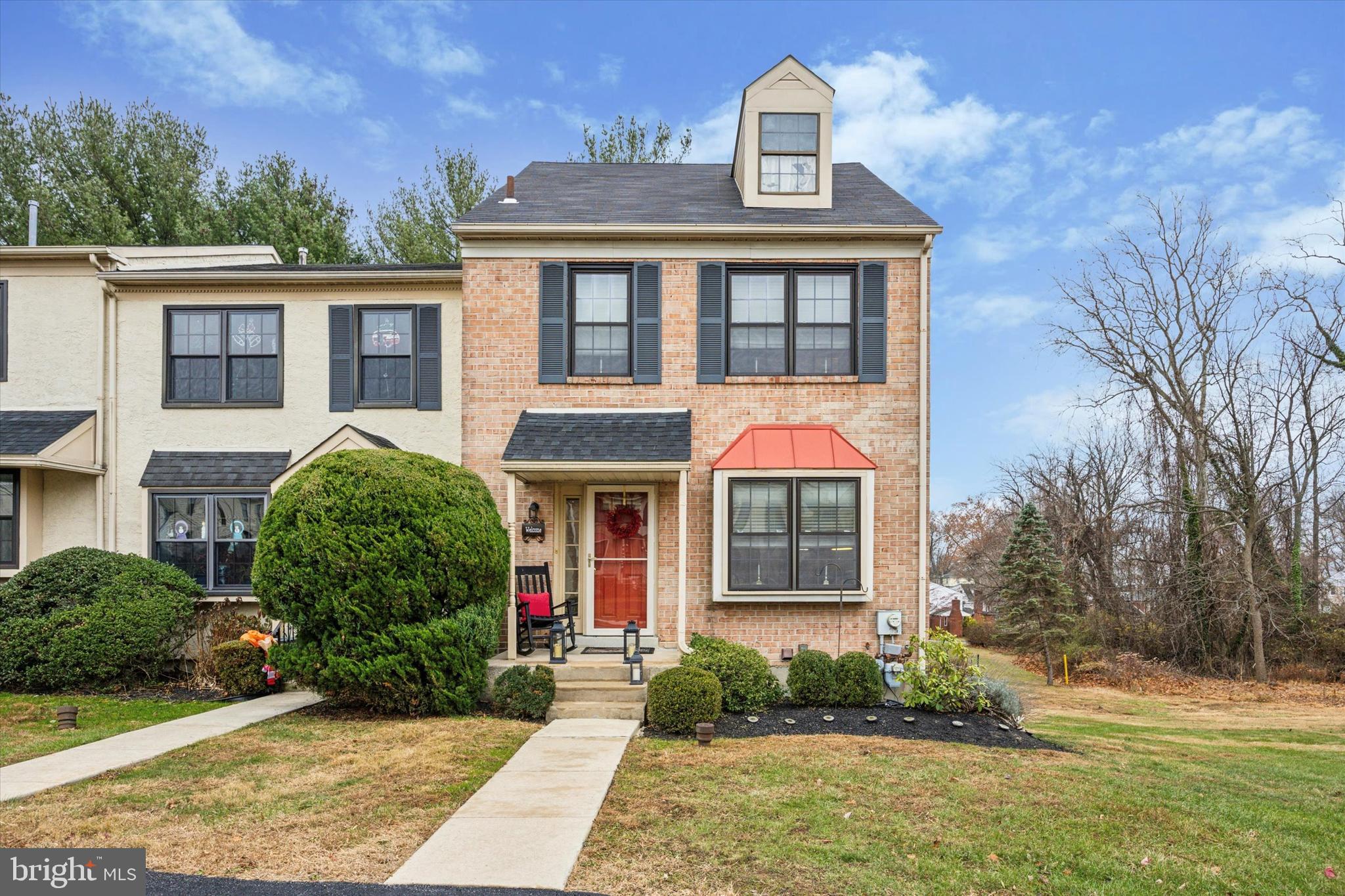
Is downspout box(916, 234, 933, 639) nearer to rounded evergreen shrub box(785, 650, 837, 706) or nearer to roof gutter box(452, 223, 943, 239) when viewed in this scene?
roof gutter box(452, 223, 943, 239)

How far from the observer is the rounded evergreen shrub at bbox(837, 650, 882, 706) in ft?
32.6

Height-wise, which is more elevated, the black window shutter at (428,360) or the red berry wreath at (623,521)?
the black window shutter at (428,360)

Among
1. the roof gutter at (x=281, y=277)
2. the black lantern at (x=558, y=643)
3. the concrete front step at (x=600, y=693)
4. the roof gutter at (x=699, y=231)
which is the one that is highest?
the roof gutter at (x=699, y=231)

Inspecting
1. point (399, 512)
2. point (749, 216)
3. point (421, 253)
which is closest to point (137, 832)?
point (399, 512)

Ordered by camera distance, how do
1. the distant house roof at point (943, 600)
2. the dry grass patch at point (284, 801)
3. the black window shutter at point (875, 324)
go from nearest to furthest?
the dry grass patch at point (284, 801)
the black window shutter at point (875, 324)
the distant house roof at point (943, 600)

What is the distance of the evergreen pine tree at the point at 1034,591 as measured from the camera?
1891cm

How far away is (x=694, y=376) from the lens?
463 inches

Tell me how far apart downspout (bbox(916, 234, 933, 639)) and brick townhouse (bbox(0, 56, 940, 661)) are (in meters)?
0.04

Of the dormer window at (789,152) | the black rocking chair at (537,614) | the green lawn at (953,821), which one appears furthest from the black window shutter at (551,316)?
the green lawn at (953,821)

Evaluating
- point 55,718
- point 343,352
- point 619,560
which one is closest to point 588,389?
point 619,560

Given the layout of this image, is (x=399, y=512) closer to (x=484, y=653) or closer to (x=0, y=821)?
(x=484, y=653)

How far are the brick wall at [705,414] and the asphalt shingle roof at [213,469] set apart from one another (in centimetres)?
312

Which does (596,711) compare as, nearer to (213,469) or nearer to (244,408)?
(213,469)

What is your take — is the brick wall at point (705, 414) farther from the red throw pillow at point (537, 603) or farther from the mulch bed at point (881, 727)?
the mulch bed at point (881, 727)
